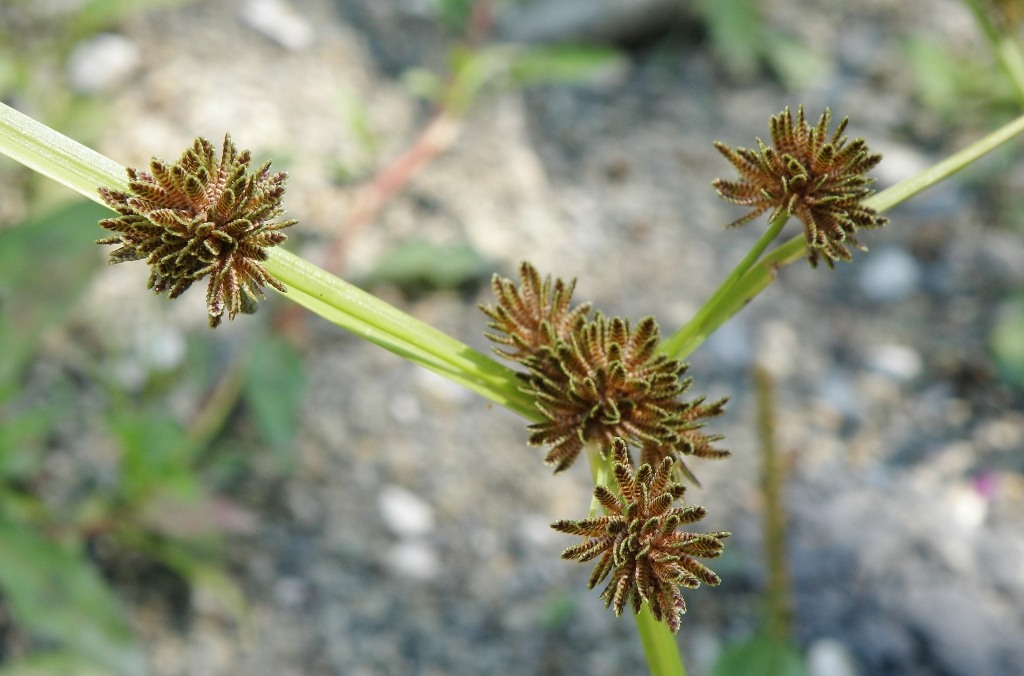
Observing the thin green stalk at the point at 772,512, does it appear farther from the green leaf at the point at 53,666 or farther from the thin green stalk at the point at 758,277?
the green leaf at the point at 53,666

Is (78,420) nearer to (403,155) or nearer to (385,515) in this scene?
(385,515)

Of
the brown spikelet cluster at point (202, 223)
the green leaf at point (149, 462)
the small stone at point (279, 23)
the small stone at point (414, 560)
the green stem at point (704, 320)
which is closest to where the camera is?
the brown spikelet cluster at point (202, 223)

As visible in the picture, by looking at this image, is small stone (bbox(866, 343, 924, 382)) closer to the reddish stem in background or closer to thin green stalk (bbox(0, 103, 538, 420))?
the reddish stem in background

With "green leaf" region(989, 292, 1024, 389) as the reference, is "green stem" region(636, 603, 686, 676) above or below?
below

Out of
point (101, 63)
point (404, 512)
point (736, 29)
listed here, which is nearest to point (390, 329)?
point (404, 512)

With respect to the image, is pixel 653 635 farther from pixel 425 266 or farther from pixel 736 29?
pixel 736 29

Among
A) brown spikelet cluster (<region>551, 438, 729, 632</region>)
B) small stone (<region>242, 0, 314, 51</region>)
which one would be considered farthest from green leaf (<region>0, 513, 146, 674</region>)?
small stone (<region>242, 0, 314, 51</region>)

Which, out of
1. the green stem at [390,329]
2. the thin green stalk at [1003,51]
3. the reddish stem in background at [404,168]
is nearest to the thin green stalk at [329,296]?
the green stem at [390,329]
